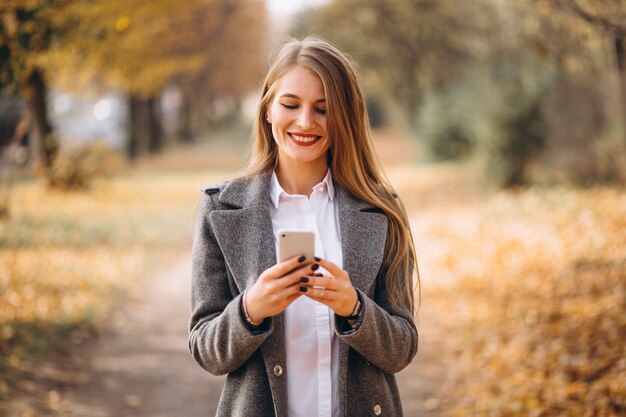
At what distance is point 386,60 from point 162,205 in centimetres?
1484

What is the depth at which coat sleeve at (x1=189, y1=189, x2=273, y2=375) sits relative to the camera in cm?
222

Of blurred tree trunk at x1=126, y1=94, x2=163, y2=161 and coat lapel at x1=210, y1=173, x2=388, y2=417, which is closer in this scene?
coat lapel at x1=210, y1=173, x2=388, y2=417

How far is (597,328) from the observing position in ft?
21.8

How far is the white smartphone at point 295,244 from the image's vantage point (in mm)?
2059

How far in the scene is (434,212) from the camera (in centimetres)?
1518

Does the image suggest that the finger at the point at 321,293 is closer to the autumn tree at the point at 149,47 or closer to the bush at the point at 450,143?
the autumn tree at the point at 149,47

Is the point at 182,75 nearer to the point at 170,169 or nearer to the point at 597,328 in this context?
the point at 170,169

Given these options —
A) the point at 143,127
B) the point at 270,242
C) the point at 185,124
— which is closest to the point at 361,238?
the point at 270,242

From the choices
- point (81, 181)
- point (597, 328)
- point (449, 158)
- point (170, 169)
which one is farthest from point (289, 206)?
point (170, 169)

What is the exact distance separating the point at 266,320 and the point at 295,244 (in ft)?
1.11

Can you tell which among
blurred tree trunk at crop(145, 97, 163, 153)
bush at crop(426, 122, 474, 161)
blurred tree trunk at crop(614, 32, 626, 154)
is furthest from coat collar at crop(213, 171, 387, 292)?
→ blurred tree trunk at crop(145, 97, 163, 153)

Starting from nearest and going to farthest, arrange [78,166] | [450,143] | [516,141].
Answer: [516,141] < [78,166] < [450,143]

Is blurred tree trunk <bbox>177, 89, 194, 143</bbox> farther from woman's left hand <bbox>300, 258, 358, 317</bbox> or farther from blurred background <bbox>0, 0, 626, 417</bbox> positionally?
woman's left hand <bbox>300, 258, 358, 317</bbox>

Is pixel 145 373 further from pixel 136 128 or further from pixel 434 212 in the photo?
pixel 136 128
